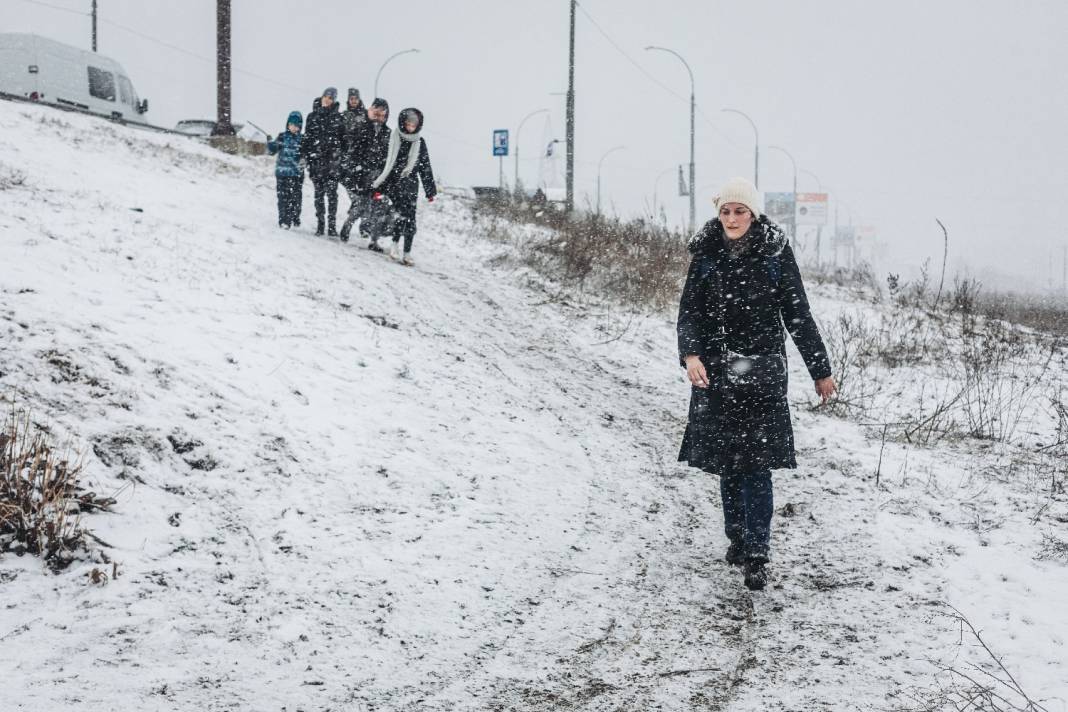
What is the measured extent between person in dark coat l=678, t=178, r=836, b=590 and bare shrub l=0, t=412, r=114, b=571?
2.85 meters

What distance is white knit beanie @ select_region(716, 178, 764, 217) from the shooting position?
3.74 m

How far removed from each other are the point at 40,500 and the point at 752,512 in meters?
3.20

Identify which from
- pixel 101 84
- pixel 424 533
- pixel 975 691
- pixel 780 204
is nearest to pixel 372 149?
pixel 424 533

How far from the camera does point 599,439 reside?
5.96 m

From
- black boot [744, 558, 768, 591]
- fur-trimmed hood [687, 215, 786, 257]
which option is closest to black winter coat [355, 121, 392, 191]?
fur-trimmed hood [687, 215, 786, 257]

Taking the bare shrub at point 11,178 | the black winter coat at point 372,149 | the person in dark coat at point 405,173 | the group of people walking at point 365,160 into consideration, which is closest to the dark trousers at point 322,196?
the group of people walking at point 365,160

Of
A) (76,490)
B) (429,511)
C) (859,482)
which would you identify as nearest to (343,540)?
(429,511)

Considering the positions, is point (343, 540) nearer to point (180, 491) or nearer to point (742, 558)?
point (180, 491)

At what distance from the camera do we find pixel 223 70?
24750mm

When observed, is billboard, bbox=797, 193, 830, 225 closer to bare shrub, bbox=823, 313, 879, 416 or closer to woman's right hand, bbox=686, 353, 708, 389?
bare shrub, bbox=823, 313, 879, 416

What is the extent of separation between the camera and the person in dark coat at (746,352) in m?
3.75

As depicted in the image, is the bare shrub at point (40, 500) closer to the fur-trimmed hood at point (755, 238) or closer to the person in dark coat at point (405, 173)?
the fur-trimmed hood at point (755, 238)

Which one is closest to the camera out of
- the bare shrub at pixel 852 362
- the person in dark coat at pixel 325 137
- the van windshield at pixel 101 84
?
the bare shrub at pixel 852 362

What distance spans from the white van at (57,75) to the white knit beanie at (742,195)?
76.2 ft
